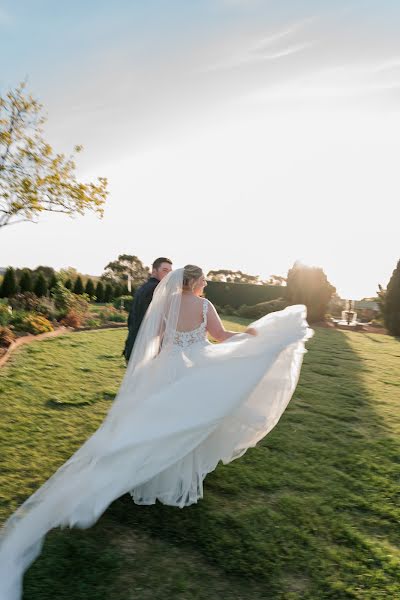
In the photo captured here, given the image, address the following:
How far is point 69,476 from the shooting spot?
11.6 feet

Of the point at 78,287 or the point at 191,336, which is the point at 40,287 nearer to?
the point at 78,287

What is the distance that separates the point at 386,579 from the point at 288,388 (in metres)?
1.61

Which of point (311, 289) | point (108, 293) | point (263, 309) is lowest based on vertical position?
point (263, 309)

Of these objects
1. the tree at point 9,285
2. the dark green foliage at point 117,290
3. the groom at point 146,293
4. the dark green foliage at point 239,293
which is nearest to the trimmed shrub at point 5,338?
the groom at point 146,293

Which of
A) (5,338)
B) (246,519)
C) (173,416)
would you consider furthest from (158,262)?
(5,338)

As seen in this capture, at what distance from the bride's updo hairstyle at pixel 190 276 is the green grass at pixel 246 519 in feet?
6.17

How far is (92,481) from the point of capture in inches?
128

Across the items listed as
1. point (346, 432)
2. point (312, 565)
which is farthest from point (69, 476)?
point (346, 432)

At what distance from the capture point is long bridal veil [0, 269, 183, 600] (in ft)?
9.78

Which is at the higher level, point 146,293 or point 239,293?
point 239,293

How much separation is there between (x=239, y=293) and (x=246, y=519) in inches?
1029

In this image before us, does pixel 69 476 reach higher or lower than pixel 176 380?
lower

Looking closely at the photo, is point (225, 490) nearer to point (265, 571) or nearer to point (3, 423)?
point (265, 571)

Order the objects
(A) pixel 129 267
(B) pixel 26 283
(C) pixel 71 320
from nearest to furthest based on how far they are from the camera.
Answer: (C) pixel 71 320, (B) pixel 26 283, (A) pixel 129 267
